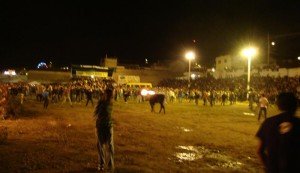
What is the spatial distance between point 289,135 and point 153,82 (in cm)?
6510

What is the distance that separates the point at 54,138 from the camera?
12492mm

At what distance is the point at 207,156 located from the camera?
33.2 ft

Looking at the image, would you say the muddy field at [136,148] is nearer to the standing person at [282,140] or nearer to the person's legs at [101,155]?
the person's legs at [101,155]

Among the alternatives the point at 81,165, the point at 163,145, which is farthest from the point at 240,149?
the point at 81,165

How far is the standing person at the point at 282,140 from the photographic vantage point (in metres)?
3.93

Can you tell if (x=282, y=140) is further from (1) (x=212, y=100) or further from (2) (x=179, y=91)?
(2) (x=179, y=91)

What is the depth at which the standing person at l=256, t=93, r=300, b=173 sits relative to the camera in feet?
12.9

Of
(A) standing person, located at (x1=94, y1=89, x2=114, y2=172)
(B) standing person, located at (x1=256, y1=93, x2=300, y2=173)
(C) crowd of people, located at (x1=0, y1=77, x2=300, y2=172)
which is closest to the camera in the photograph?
(B) standing person, located at (x1=256, y1=93, x2=300, y2=173)

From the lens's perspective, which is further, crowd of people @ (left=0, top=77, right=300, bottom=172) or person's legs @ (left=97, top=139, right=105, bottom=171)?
person's legs @ (left=97, top=139, right=105, bottom=171)

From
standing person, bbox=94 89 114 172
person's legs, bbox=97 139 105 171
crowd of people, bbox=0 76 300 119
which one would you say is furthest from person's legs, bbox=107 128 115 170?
crowd of people, bbox=0 76 300 119

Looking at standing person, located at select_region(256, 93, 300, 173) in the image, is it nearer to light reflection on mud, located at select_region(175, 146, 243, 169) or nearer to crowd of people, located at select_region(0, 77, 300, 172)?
crowd of people, located at select_region(0, 77, 300, 172)

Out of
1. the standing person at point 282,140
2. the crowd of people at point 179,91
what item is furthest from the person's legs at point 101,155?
the crowd of people at point 179,91

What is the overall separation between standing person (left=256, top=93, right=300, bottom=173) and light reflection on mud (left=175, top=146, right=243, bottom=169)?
4.93m

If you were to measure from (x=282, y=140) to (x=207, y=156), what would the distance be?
20.6ft
